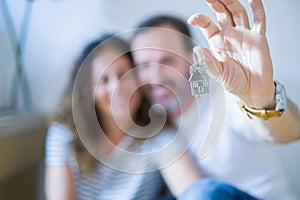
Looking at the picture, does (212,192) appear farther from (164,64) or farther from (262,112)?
(164,64)

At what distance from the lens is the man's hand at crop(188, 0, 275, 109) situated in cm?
61

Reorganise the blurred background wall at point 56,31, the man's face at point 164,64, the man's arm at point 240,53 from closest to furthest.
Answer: the man's arm at point 240,53 → the man's face at point 164,64 → the blurred background wall at point 56,31

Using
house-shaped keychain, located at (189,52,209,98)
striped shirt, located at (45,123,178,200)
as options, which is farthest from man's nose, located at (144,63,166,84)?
house-shaped keychain, located at (189,52,209,98)

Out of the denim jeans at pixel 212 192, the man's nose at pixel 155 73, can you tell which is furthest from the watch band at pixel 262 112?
the man's nose at pixel 155 73

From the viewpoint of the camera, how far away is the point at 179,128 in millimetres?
932

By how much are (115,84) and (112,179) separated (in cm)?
26

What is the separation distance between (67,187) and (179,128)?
341 mm

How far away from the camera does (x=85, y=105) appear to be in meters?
0.98

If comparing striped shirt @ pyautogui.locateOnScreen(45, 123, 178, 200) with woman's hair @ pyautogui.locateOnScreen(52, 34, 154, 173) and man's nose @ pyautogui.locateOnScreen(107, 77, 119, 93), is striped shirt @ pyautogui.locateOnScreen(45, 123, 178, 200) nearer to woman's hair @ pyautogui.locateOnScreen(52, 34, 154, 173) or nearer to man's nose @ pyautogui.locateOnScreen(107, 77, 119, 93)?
woman's hair @ pyautogui.locateOnScreen(52, 34, 154, 173)

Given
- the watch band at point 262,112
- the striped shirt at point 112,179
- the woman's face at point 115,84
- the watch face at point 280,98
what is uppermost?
the watch face at point 280,98

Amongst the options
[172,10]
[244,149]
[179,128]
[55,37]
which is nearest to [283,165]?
[244,149]

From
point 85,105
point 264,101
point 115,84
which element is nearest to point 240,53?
point 264,101

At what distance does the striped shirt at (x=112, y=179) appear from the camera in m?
0.92

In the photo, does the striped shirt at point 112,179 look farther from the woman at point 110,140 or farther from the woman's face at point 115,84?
the woman's face at point 115,84
